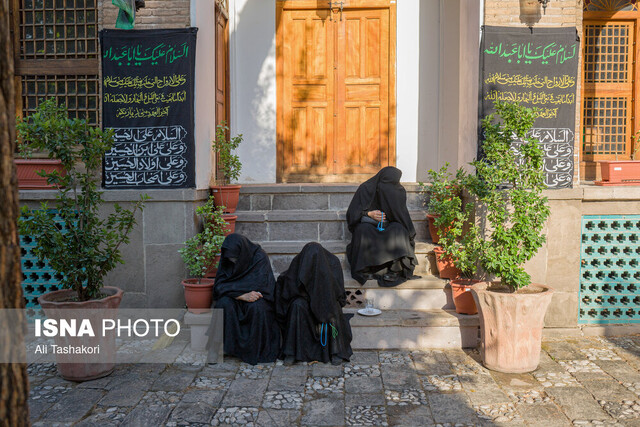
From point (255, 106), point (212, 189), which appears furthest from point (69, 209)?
point (255, 106)

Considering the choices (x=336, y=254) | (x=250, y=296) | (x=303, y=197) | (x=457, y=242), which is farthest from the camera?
(x=303, y=197)

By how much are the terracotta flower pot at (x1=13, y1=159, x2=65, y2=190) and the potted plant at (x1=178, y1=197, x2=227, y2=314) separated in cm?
143

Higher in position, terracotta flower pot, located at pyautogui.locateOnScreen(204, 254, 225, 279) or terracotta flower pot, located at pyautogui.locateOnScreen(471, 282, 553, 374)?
terracotta flower pot, located at pyautogui.locateOnScreen(204, 254, 225, 279)

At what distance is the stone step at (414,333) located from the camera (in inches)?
193

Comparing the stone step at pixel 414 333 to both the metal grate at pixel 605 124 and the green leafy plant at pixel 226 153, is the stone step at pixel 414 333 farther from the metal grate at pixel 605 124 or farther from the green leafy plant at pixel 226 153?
the metal grate at pixel 605 124

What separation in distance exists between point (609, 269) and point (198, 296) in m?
3.79

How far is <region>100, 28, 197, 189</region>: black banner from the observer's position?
214 inches

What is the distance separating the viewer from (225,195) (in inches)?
234

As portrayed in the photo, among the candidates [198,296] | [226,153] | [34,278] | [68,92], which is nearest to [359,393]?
[198,296]

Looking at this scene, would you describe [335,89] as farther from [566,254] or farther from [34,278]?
[34,278]

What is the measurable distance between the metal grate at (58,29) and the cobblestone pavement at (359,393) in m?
3.21

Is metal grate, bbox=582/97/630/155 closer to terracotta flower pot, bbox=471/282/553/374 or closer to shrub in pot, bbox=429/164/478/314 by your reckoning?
→ shrub in pot, bbox=429/164/478/314

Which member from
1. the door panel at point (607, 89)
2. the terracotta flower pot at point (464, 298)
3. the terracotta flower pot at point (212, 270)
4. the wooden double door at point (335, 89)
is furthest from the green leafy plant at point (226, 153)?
the door panel at point (607, 89)

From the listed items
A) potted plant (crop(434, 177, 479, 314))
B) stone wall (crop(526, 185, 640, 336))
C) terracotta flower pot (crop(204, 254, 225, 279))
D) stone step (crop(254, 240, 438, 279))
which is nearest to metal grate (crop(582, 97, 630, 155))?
stone wall (crop(526, 185, 640, 336))
